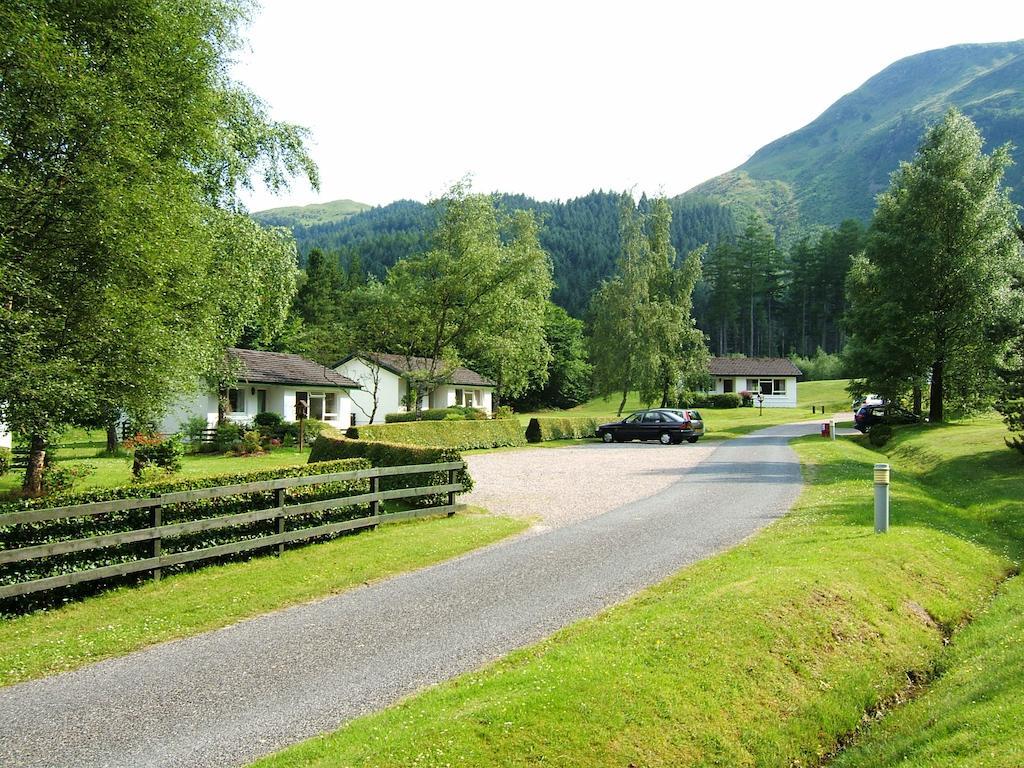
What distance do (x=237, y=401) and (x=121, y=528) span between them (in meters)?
34.1

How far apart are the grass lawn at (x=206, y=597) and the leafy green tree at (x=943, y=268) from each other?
1145 inches

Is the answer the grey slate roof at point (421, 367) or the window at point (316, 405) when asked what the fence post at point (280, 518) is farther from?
the grey slate roof at point (421, 367)

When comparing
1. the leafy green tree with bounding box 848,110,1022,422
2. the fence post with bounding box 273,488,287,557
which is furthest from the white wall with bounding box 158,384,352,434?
the leafy green tree with bounding box 848,110,1022,422

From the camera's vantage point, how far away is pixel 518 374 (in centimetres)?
4653

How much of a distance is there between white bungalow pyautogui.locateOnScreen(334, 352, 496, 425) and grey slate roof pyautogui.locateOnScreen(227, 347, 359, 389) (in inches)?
69.3

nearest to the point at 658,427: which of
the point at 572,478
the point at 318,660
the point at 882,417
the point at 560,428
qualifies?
the point at 560,428

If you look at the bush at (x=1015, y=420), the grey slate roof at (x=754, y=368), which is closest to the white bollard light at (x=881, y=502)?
the bush at (x=1015, y=420)

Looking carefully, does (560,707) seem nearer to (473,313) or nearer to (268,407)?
(473,313)

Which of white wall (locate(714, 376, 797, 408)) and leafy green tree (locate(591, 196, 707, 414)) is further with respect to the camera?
white wall (locate(714, 376, 797, 408))

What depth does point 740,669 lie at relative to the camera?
676cm

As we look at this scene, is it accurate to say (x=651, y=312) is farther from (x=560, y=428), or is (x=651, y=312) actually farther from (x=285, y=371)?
(x=285, y=371)

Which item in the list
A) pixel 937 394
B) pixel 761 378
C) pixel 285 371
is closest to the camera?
pixel 937 394

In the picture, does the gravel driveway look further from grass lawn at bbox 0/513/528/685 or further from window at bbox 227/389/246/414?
window at bbox 227/389/246/414

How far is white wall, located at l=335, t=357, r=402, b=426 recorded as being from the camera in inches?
2045
